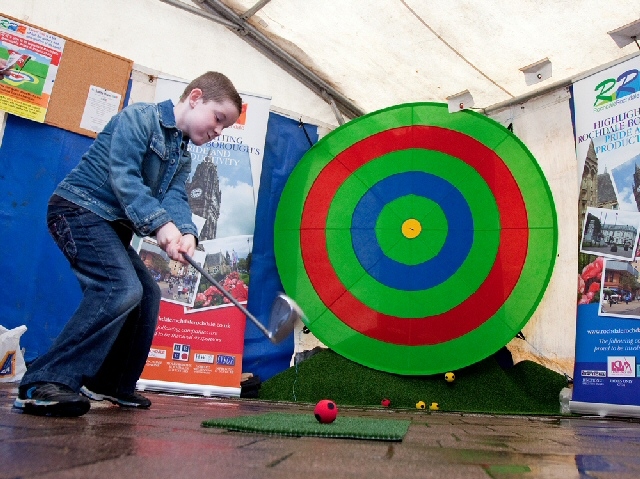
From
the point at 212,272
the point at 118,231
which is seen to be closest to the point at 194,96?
the point at 118,231

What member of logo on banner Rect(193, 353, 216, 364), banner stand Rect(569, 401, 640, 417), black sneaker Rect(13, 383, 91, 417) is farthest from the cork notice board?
banner stand Rect(569, 401, 640, 417)

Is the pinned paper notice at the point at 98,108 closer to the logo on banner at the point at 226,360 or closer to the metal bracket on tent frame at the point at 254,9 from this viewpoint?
the metal bracket on tent frame at the point at 254,9

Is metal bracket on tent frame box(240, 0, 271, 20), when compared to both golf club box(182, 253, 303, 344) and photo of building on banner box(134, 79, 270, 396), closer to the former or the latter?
photo of building on banner box(134, 79, 270, 396)

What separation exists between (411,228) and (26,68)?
219 cm

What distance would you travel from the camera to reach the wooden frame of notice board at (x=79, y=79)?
119 inches

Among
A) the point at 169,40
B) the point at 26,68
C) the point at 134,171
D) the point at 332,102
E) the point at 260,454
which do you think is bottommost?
the point at 260,454

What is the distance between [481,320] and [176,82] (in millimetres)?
2077

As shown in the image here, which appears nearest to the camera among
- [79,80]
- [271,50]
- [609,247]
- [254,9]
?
[609,247]

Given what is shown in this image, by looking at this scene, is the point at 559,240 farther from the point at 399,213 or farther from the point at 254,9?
the point at 254,9

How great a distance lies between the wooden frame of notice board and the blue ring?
4.90 feet

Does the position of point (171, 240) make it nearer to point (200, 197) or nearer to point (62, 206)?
point (62, 206)

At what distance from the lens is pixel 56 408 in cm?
132

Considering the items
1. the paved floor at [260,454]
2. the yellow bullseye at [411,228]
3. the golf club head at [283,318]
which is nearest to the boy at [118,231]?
the paved floor at [260,454]

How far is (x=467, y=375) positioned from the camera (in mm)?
3107
